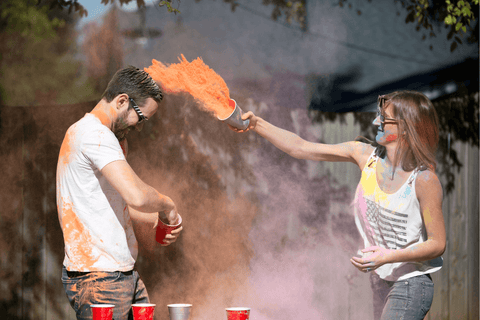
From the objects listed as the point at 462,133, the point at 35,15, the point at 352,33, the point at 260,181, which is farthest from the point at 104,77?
the point at 462,133

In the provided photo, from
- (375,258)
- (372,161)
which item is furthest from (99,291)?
(372,161)

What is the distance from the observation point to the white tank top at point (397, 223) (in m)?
2.57

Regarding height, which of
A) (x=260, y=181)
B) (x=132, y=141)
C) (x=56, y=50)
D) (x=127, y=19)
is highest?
(x=127, y=19)

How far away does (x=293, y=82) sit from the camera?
501cm

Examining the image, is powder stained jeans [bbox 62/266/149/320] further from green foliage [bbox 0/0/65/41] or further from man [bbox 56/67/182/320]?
green foliage [bbox 0/0/65/41]

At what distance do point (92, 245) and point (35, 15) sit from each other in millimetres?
3292

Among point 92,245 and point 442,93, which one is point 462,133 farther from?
→ point 92,245

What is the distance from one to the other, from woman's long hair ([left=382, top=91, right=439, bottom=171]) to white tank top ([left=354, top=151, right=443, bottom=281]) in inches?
4.1

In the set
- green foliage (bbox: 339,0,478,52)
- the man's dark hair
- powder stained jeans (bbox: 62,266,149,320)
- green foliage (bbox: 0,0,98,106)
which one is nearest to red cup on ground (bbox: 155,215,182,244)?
powder stained jeans (bbox: 62,266,149,320)

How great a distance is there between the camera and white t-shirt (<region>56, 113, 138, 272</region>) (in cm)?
229

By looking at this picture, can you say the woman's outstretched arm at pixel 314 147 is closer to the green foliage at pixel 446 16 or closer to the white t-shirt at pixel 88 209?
the white t-shirt at pixel 88 209

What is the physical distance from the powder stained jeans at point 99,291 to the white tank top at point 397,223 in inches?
61.8

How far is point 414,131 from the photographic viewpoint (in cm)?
267

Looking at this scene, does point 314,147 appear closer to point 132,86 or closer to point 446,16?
point 132,86
